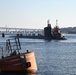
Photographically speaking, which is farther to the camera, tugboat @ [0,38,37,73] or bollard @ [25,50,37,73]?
bollard @ [25,50,37,73]

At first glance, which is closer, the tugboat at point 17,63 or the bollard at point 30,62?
the tugboat at point 17,63

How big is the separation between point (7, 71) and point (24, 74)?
1.86 metres

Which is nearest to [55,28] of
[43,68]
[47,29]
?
[47,29]

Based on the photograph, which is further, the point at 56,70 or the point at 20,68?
the point at 56,70

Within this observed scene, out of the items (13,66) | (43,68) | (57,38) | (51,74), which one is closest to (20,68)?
(13,66)

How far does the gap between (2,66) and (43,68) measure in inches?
269

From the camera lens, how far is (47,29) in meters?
154

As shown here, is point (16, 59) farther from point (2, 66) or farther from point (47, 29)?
point (47, 29)

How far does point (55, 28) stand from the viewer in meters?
155

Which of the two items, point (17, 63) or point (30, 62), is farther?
point (30, 62)

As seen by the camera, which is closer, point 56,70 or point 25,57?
point 25,57

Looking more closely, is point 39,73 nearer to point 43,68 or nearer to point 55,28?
point 43,68

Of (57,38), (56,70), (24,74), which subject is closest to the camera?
(24,74)

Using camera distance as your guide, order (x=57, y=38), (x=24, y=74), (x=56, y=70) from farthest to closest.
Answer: (x=57, y=38), (x=56, y=70), (x=24, y=74)
